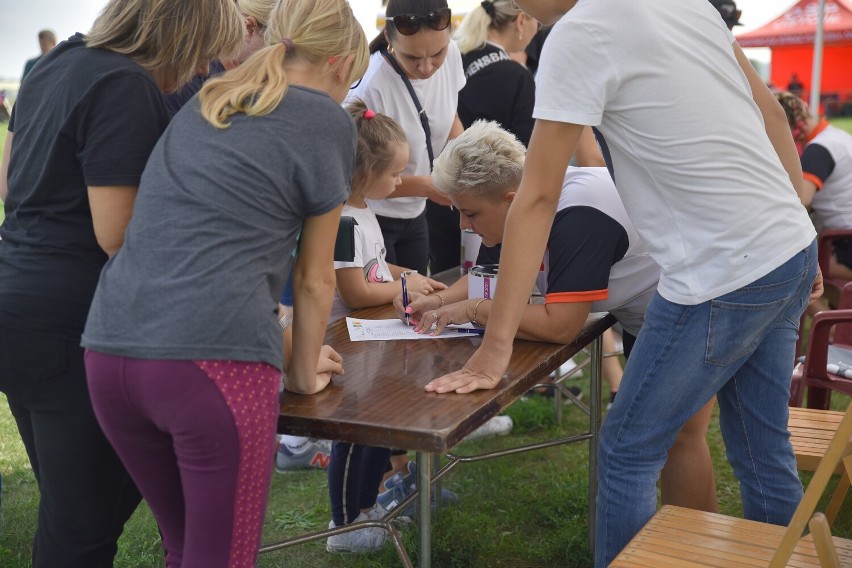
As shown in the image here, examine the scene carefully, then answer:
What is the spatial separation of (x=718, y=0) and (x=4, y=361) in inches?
112

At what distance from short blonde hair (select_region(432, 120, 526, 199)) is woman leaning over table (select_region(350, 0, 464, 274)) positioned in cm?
56

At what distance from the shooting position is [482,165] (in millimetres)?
2289

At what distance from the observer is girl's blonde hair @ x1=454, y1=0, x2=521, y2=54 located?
3.70 m

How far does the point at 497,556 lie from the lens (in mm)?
2881

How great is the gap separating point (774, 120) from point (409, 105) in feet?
4.67

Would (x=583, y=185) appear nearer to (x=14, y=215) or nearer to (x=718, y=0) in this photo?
(x=14, y=215)

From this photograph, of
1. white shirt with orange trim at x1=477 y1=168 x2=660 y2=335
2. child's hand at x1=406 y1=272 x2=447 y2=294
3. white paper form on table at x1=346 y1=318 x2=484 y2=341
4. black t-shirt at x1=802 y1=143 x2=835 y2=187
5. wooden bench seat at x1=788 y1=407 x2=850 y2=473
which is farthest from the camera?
black t-shirt at x1=802 y1=143 x2=835 y2=187

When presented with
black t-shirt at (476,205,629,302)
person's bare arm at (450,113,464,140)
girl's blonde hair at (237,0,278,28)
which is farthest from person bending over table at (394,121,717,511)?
person's bare arm at (450,113,464,140)

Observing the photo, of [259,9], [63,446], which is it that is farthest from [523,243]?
[259,9]

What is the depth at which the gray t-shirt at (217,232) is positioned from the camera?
1.39 m

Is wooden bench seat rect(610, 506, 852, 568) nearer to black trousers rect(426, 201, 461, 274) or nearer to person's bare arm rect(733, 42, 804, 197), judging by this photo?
person's bare arm rect(733, 42, 804, 197)

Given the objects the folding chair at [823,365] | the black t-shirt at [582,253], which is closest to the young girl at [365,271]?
the black t-shirt at [582,253]

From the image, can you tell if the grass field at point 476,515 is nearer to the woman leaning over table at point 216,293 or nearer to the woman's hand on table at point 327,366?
the woman's hand on table at point 327,366

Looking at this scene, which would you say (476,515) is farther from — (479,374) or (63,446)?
(63,446)
